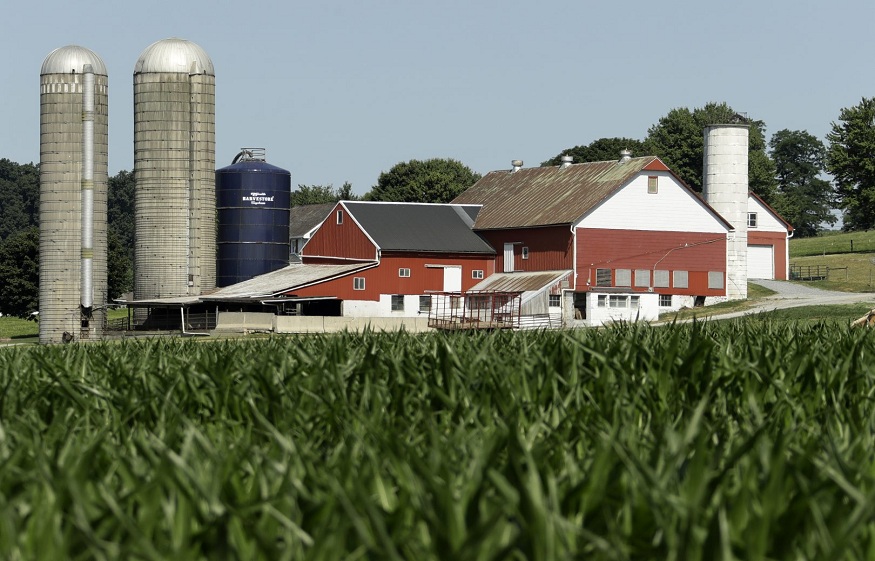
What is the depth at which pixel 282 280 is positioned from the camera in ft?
210

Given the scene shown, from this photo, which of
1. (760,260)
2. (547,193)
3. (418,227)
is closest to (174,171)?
(418,227)

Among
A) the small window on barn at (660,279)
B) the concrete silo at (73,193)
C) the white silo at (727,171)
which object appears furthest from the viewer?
the white silo at (727,171)

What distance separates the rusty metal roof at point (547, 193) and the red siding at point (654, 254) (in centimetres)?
185

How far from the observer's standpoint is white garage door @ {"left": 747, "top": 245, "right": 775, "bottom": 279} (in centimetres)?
8294

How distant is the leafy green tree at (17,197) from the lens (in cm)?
17581

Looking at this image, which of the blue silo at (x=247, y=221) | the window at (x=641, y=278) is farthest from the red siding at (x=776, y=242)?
the blue silo at (x=247, y=221)

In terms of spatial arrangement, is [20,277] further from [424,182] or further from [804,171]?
[804,171]

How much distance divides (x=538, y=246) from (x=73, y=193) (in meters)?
23.2

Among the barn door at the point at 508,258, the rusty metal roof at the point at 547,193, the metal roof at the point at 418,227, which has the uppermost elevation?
the rusty metal roof at the point at 547,193

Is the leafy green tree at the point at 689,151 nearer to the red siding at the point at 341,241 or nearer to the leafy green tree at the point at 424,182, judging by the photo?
the leafy green tree at the point at 424,182

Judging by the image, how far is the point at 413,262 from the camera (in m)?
67.6

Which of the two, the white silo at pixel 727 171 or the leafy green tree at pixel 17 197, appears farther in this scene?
the leafy green tree at pixel 17 197

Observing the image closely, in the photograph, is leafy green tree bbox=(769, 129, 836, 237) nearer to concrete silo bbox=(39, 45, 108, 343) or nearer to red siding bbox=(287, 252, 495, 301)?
red siding bbox=(287, 252, 495, 301)

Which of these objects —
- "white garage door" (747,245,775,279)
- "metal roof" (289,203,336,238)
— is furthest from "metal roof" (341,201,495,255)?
"metal roof" (289,203,336,238)
